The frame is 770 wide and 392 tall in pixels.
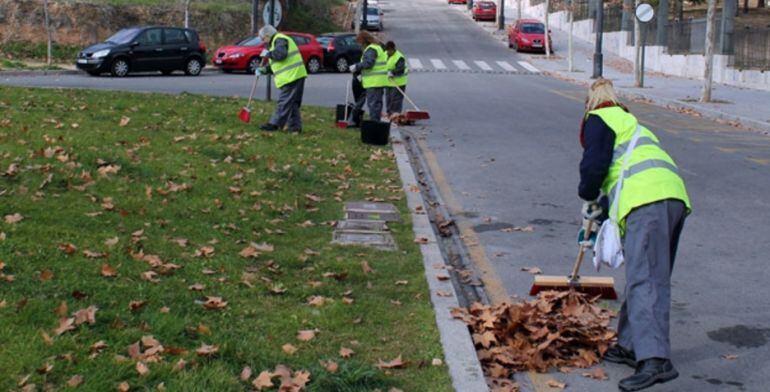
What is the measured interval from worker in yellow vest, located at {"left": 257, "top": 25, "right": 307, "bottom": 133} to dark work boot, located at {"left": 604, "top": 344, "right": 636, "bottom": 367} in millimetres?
10154

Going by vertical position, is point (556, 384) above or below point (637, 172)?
below

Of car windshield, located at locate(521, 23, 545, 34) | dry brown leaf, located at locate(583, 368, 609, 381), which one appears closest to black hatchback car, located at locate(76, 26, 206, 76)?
car windshield, located at locate(521, 23, 545, 34)

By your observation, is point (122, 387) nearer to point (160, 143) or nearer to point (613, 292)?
point (613, 292)

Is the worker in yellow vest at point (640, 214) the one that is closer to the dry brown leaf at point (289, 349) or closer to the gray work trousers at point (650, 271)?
the gray work trousers at point (650, 271)

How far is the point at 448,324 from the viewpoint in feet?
21.5

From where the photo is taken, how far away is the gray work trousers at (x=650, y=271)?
5.76 m

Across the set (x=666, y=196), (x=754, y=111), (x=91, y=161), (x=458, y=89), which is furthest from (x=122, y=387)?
(x=458, y=89)

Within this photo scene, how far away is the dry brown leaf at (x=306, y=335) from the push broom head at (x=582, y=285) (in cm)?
205

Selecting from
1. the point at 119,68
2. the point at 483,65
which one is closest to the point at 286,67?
the point at 119,68

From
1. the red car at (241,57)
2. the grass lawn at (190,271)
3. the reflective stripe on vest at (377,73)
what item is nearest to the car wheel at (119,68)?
the red car at (241,57)

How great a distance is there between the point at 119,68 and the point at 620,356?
90.3 feet

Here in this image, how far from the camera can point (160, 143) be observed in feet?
43.3

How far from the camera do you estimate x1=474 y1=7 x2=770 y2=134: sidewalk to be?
23609mm

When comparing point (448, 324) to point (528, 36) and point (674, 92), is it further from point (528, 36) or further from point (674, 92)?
point (528, 36)
